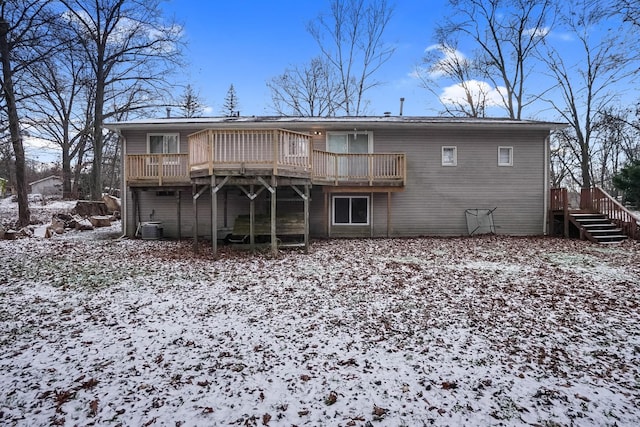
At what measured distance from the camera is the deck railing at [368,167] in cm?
1245

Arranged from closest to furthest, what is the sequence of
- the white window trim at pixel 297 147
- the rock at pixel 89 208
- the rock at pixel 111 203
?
the white window trim at pixel 297 147 → the rock at pixel 89 208 → the rock at pixel 111 203

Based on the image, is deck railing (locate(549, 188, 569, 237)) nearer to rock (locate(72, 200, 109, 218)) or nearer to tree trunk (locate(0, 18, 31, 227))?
tree trunk (locate(0, 18, 31, 227))

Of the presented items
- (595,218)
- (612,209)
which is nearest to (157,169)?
(595,218)

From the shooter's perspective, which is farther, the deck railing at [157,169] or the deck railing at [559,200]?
the deck railing at [559,200]

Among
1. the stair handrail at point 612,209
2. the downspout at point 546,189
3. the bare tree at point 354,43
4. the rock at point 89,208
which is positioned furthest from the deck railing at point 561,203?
the rock at point 89,208

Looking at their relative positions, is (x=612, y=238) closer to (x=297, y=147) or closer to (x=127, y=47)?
(x=297, y=147)

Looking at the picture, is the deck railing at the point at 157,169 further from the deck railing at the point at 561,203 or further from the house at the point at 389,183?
the deck railing at the point at 561,203

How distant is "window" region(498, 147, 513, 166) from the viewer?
45.1 feet

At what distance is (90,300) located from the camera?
5578 millimetres

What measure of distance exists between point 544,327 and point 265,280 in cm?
464

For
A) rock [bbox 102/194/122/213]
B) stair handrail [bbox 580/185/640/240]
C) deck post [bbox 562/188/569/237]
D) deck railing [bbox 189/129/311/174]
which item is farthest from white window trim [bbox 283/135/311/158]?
rock [bbox 102/194/122/213]

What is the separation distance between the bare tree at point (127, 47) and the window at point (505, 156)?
59.3ft

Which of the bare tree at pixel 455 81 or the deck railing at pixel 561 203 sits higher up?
the bare tree at pixel 455 81

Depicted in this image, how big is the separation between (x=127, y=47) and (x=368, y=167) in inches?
688
